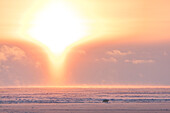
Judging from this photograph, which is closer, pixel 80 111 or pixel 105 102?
pixel 80 111

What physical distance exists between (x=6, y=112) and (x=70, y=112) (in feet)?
32.1

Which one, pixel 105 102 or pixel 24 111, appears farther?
pixel 105 102

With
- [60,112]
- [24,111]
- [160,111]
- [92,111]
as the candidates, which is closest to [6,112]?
[24,111]

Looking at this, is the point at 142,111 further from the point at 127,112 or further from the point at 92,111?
the point at 92,111

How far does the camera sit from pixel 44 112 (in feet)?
216

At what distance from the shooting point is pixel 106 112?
65.5 meters

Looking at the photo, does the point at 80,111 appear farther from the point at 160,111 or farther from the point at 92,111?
the point at 160,111

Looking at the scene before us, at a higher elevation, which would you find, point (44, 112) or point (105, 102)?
point (105, 102)

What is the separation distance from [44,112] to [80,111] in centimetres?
579

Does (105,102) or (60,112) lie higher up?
(105,102)

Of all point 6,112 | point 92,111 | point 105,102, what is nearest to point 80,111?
point 92,111

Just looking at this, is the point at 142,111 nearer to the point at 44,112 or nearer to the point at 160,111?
the point at 160,111

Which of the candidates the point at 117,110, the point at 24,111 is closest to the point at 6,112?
the point at 24,111

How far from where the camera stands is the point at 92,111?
221 feet
